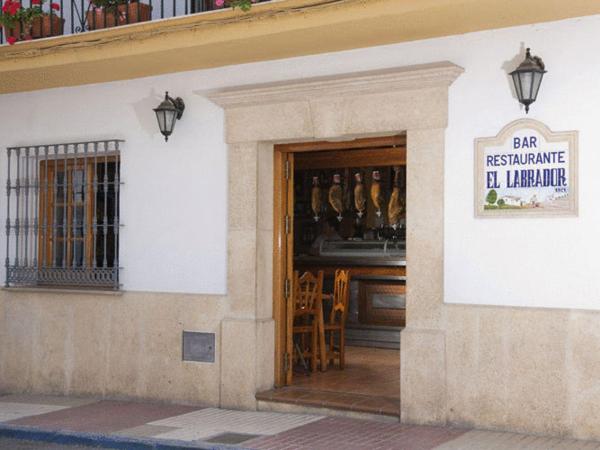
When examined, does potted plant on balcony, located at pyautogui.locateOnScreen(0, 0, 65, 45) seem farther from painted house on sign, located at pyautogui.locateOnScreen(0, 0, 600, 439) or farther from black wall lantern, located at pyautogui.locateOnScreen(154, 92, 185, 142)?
black wall lantern, located at pyautogui.locateOnScreen(154, 92, 185, 142)

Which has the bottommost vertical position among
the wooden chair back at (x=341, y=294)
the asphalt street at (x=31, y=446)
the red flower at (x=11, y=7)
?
the asphalt street at (x=31, y=446)

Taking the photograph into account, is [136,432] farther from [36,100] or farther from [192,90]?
[36,100]

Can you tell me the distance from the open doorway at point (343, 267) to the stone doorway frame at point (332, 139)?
206 mm

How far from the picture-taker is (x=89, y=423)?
28.4 feet

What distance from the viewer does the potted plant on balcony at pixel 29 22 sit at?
10070mm

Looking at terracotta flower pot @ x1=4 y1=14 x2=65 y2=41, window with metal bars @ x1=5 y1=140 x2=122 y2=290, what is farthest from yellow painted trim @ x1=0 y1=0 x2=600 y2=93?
window with metal bars @ x1=5 y1=140 x2=122 y2=290

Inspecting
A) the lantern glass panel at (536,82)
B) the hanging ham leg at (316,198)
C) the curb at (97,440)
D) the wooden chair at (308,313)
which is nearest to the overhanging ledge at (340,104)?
the lantern glass panel at (536,82)

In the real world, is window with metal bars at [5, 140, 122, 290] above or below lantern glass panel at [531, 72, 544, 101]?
below

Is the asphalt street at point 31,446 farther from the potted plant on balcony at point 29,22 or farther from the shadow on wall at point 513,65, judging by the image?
the shadow on wall at point 513,65

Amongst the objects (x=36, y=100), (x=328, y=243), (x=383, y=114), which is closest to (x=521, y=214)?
(x=383, y=114)

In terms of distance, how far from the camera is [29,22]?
1008 cm

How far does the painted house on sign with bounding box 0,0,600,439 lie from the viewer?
7.74 m

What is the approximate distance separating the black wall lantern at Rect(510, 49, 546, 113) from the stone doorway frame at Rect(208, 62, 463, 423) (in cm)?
67

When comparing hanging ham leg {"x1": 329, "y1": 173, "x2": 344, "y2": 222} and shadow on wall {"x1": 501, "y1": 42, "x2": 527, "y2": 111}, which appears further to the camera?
hanging ham leg {"x1": 329, "y1": 173, "x2": 344, "y2": 222}
